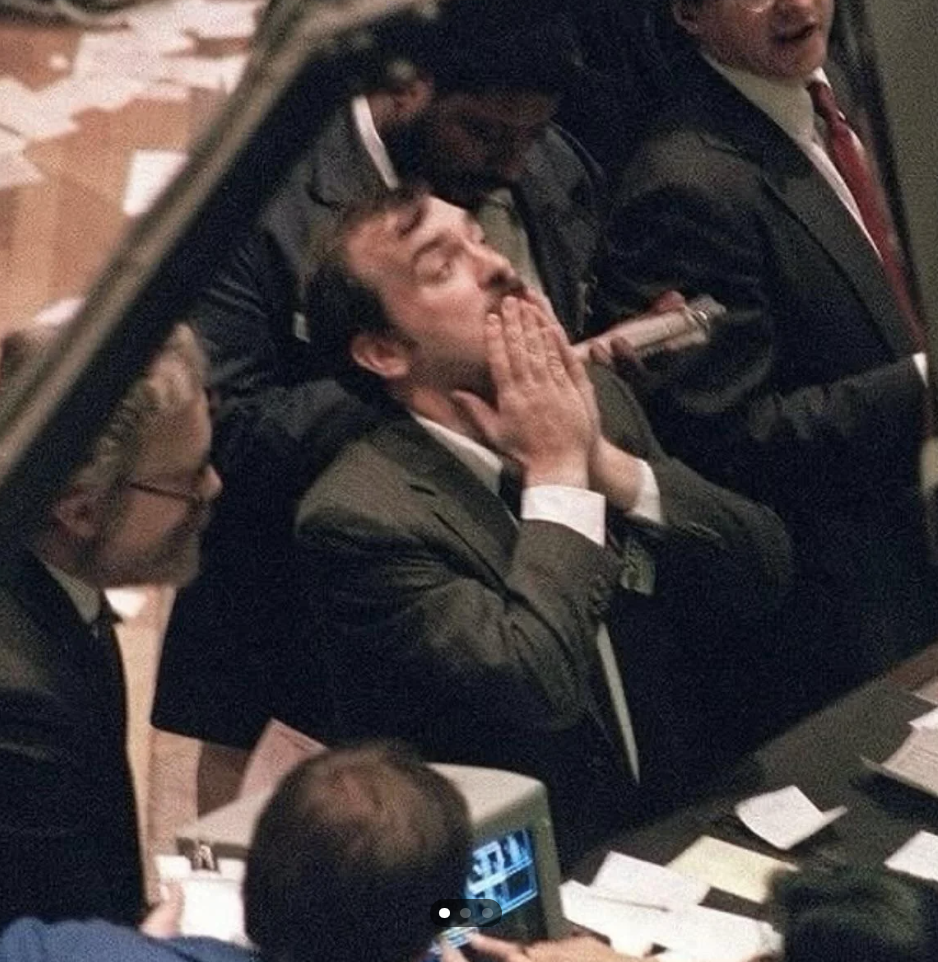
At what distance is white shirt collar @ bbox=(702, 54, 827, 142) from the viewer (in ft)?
8.08

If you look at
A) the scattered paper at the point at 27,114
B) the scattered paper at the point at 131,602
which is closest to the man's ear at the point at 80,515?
the scattered paper at the point at 131,602

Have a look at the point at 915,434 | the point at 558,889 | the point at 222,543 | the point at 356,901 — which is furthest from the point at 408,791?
the point at 915,434

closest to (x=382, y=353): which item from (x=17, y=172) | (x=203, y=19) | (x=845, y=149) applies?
(x=845, y=149)

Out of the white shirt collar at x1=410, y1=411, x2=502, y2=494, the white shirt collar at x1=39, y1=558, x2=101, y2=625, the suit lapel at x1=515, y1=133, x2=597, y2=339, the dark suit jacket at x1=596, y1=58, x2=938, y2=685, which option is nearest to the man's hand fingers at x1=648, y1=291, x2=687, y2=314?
the dark suit jacket at x1=596, y1=58, x2=938, y2=685

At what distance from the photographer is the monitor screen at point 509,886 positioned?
164 centimetres

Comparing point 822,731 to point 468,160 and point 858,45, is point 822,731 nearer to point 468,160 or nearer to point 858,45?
point 468,160

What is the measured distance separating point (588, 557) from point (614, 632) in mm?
228

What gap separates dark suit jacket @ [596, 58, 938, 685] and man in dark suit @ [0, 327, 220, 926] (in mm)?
708

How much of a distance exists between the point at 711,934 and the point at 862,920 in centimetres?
43

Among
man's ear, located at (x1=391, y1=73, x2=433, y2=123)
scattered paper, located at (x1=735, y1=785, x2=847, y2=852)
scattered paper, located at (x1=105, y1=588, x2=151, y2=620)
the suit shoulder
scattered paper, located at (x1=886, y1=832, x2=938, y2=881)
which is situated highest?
man's ear, located at (x1=391, y1=73, x2=433, y2=123)

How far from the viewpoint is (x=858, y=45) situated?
0.99m

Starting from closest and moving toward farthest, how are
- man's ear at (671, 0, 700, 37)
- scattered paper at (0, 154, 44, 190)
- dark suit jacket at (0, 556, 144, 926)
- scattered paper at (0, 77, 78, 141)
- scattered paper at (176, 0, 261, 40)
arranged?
dark suit jacket at (0, 556, 144, 926) < man's ear at (671, 0, 700, 37) < scattered paper at (176, 0, 261, 40) < scattered paper at (0, 154, 44, 190) < scattered paper at (0, 77, 78, 141)

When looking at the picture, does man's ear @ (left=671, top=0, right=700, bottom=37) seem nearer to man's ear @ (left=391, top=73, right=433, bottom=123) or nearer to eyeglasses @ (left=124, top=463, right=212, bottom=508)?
man's ear @ (left=391, top=73, right=433, bottom=123)

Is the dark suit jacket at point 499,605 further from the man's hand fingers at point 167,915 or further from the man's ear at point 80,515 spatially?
the man's hand fingers at point 167,915
